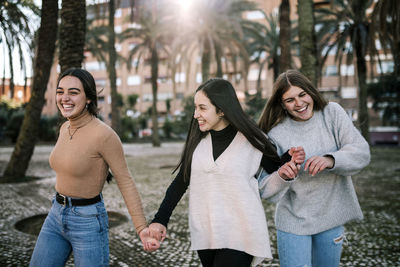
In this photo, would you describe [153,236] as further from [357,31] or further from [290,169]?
[357,31]

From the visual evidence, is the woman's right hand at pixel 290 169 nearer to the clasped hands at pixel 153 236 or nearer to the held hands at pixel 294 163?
the held hands at pixel 294 163

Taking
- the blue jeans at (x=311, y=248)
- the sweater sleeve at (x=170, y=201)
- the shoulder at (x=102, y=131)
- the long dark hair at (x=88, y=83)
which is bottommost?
the blue jeans at (x=311, y=248)

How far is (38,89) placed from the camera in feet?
32.2

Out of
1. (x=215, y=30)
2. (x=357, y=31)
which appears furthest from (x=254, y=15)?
(x=357, y=31)

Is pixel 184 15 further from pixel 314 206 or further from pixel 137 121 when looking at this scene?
pixel 137 121

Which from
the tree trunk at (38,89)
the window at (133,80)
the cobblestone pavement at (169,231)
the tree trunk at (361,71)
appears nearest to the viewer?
the cobblestone pavement at (169,231)

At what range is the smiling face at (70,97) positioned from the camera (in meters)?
2.24

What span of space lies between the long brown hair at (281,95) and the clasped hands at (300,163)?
0.46 metres

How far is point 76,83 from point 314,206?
5.38 ft

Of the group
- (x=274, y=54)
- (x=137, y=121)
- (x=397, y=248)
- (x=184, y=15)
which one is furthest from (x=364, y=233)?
(x=137, y=121)

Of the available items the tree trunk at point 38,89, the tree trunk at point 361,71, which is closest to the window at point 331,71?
the tree trunk at point 361,71

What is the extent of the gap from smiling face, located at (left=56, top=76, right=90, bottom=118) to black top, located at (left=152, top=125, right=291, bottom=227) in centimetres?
75

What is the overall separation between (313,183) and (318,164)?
11.6 inches

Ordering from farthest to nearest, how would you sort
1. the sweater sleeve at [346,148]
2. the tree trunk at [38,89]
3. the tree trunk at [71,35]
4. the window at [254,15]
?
1. the window at [254,15]
2. the tree trunk at [38,89]
3. the tree trunk at [71,35]
4. the sweater sleeve at [346,148]
